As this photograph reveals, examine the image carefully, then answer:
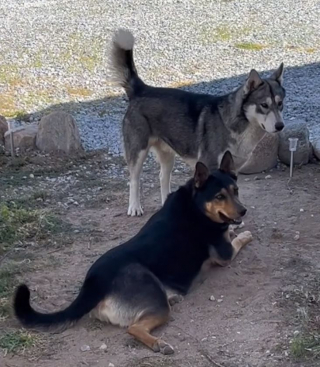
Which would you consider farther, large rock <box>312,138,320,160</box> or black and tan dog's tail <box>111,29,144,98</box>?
large rock <box>312,138,320,160</box>

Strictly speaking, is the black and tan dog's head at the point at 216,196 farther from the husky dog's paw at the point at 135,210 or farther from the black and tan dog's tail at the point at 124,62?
the black and tan dog's tail at the point at 124,62

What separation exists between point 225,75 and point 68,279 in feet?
27.8

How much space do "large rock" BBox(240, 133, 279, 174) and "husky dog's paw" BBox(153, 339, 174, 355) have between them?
12.9ft

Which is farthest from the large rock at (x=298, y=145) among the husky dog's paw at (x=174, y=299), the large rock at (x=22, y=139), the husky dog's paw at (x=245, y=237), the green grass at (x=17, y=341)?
the green grass at (x=17, y=341)

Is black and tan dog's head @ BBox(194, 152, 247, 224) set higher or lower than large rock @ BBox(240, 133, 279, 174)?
higher

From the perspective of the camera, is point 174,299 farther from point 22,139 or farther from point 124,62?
point 22,139

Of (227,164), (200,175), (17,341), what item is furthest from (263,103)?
(17,341)

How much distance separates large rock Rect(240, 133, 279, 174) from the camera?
880 centimetres

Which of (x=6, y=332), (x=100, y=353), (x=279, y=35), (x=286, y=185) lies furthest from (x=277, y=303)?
(x=279, y=35)

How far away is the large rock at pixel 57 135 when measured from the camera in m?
9.82

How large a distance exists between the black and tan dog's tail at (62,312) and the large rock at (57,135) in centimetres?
460

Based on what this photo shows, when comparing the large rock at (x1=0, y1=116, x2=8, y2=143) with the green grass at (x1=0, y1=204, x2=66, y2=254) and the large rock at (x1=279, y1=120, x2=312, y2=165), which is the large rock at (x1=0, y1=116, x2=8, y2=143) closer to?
the green grass at (x1=0, y1=204, x2=66, y2=254)

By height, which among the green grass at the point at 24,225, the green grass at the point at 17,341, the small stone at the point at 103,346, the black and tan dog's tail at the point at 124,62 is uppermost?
the black and tan dog's tail at the point at 124,62

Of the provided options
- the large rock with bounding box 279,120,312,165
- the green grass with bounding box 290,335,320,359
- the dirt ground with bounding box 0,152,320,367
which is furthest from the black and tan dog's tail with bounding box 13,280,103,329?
the large rock with bounding box 279,120,312,165
